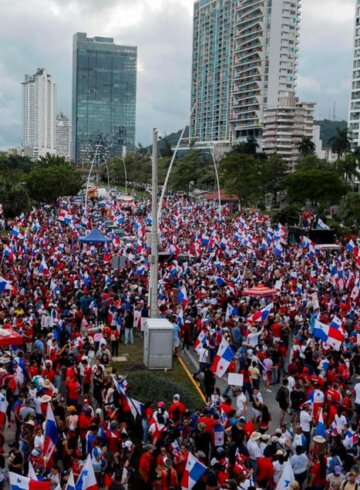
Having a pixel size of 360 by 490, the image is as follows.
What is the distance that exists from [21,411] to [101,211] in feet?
159

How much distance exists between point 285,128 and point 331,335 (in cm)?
12058

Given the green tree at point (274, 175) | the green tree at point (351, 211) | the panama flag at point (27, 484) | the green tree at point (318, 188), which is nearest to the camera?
the panama flag at point (27, 484)

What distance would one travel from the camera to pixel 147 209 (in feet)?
204

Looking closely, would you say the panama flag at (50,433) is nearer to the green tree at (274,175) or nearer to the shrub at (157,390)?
the shrub at (157,390)

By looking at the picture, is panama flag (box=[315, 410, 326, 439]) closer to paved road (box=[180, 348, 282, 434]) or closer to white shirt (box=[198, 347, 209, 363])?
paved road (box=[180, 348, 282, 434])

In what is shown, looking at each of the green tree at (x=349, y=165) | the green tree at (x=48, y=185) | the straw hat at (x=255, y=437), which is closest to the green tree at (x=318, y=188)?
the green tree at (x=349, y=165)

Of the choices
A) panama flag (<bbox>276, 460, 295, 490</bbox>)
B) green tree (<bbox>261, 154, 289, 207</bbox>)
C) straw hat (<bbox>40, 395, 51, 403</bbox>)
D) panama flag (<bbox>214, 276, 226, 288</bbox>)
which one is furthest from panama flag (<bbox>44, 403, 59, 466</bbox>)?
green tree (<bbox>261, 154, 289, 207</bbox>)

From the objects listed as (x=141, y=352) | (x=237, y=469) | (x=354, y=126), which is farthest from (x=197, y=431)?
(x=354, y=126)

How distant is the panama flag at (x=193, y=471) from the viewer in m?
9.25

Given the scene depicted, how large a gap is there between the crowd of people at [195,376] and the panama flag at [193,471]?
0.06 feet

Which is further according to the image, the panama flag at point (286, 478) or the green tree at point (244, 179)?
the green tree at point (244, 179)

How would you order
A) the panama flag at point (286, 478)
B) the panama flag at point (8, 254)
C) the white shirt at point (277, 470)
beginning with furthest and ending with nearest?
the panama flag at point (8, 254) < the white shirt at point (277, 470) < the panama flag at point (286, 478)

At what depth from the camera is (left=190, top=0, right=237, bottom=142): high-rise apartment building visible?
167 meters

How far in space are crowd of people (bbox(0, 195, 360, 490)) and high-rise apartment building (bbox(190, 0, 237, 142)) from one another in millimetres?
139065
